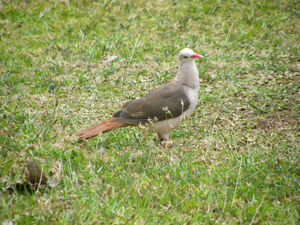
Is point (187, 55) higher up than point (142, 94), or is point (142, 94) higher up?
point (187, 55)

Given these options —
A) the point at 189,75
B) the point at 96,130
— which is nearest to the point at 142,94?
the point at 189,75

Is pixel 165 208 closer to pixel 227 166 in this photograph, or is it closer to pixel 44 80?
pixel 227 166

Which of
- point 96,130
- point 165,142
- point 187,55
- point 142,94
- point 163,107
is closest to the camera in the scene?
point 165,142

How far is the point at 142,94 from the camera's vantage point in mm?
5020

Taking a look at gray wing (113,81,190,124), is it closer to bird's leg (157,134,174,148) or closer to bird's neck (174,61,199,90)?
bird's neck (174,61,199,90)

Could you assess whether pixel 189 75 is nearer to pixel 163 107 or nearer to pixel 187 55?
pixel 187 55

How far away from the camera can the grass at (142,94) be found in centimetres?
281

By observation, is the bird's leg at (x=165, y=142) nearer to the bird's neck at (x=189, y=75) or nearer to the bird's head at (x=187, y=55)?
the bird's neck at (x=189, y=75)

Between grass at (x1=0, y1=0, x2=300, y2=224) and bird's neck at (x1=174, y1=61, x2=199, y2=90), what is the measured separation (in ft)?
1.81

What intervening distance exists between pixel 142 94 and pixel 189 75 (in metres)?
1.08

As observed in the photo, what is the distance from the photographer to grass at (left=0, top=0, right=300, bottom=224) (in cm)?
281

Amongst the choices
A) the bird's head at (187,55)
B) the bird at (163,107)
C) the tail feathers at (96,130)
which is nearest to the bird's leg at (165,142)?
the bird at (163,107)

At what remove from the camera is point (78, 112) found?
4660 millimetres

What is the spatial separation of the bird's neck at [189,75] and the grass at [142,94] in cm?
55
